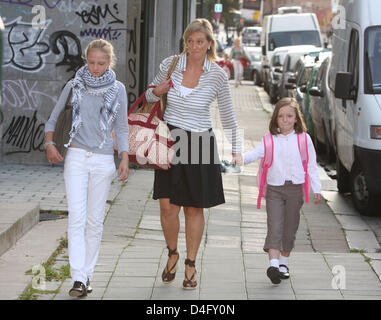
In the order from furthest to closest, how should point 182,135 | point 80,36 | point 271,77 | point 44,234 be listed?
point 271,77
point 80,36
point 44,234
point 182,135

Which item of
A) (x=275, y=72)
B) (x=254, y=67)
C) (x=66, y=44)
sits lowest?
→ (x=254, y=67)

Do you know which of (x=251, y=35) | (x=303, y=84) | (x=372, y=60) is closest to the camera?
(x=372, y=60)

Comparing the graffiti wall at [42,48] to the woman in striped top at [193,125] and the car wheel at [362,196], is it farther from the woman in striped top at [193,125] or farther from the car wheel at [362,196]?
the woman in striped top at [193,125]

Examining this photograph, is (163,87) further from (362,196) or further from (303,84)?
(303,84)

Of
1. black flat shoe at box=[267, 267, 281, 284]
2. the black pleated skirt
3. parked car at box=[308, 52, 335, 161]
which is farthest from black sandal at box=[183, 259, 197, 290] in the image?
parked car at box=[308, 52, 335, 161]

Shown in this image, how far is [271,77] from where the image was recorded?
1124 inches

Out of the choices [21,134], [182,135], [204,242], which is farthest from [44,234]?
[21,134]

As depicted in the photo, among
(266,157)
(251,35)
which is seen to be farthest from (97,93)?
(251,35)

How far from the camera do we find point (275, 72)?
27.8 metres

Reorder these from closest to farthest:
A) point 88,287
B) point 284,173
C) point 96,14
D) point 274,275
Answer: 1. point 88,287
2. point 274,275
3. point 284,173
4. point 96,14

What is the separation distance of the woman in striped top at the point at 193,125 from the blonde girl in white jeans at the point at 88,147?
1.37 feet

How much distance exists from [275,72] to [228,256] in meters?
20.8
